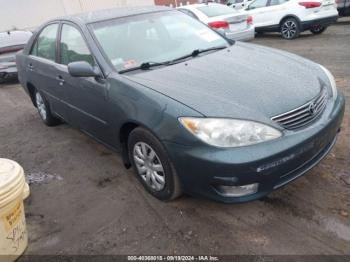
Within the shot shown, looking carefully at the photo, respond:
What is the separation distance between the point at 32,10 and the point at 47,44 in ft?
57.6

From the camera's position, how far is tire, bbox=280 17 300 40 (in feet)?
35.2

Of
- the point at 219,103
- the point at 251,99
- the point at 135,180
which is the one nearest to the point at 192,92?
the point at 219,103

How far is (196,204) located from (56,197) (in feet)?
4.75

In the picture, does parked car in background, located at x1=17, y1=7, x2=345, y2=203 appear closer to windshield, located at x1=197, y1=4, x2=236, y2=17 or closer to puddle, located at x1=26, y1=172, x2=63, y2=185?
puddle, located at x1=26, y1=172, x2=63, y2=185

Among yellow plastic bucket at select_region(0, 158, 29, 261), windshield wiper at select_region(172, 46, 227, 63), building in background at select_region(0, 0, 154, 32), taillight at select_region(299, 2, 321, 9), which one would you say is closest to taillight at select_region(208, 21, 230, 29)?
taillight at select_region(299, 2, 321, 9)

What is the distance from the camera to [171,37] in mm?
3896

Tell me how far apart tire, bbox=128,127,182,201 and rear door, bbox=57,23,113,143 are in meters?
0.47

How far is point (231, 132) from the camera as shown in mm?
2590

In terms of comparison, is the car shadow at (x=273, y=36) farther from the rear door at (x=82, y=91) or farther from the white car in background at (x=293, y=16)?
the rear door at (x=82, y=91)

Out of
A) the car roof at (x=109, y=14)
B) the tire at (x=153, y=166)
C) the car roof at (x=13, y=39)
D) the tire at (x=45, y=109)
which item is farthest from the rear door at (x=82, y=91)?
the car roof at (x=13, y=39)

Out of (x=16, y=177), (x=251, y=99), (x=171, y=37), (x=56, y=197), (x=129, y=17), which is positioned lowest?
(x=56, y=197)

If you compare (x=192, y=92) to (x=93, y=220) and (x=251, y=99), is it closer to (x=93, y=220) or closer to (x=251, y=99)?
(x=251, y=99)

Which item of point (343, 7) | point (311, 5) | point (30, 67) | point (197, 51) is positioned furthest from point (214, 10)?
point (197, 51)

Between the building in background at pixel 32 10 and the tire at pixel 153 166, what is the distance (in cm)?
1914
